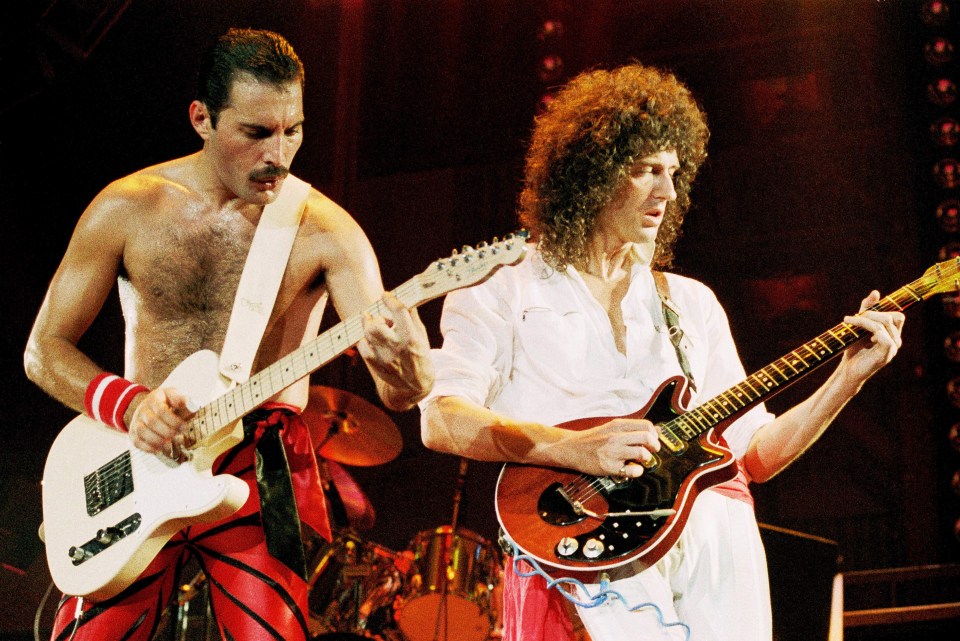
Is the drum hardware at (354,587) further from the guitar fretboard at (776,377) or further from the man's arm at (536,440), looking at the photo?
the guitar fretboard at (776,377)

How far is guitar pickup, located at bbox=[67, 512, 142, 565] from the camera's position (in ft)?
8.98

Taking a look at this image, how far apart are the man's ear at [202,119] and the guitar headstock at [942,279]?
2403 mm

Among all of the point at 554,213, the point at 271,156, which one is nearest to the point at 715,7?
the point at 554,213

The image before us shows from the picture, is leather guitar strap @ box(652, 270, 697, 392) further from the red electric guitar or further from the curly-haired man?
the red electric guitar

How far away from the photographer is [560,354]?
3082mm

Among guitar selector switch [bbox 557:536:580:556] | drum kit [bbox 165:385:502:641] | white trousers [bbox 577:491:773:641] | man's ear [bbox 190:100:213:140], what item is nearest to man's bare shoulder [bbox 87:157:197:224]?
man's ear [bbox 190:100:213:140]

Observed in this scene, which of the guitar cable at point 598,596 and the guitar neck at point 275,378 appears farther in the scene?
the guitar neck at point 275,378

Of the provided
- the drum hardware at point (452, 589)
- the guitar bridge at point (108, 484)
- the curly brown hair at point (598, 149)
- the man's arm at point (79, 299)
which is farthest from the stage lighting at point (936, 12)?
the guitar bridge at point (108, 484)

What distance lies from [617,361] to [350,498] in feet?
11.2

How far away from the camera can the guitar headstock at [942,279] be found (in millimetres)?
3002

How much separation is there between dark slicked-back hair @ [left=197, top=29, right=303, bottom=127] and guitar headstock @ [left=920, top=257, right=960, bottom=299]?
84.5 inches

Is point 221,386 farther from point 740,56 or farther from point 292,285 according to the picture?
point 740,56

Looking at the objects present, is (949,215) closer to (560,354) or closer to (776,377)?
(776,377)

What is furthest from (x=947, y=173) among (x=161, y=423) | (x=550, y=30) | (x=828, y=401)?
(x=161, y=423)
